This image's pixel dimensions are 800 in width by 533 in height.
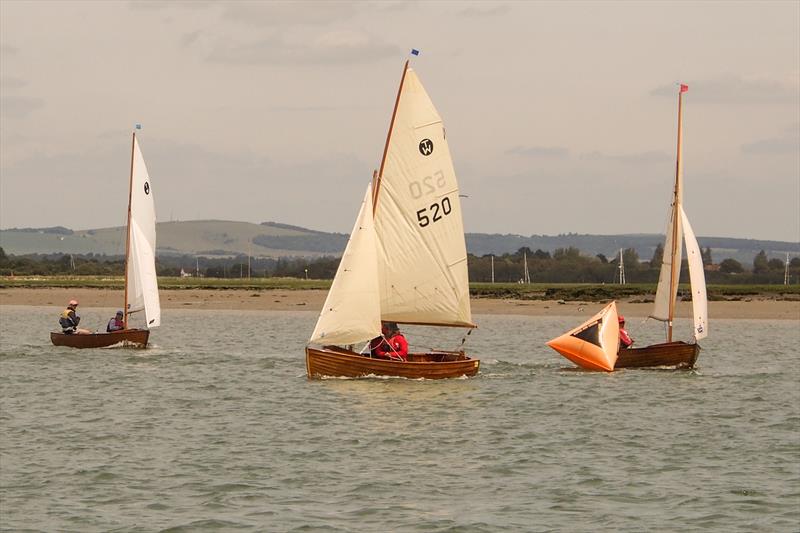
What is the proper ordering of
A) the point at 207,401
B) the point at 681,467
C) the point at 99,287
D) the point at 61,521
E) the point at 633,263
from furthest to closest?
1. the point at 633,263
2. the point at 99,287
3. the point at 207,401
4. the point at 681,467
5. the point at 61,521

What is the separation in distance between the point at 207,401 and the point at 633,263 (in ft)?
471

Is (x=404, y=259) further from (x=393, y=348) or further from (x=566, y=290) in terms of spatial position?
(x=566, y=290)

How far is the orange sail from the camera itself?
46000mm

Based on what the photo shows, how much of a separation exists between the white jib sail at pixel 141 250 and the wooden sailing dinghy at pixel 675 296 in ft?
64.1

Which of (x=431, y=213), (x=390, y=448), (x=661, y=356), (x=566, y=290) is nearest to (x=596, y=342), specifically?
(x=661, y=356)

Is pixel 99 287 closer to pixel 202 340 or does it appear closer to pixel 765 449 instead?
pixel 202 340

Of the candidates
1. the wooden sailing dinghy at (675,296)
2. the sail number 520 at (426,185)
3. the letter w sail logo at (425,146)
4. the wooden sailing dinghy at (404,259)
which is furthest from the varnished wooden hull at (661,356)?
the letter w sail logo at (425,146)

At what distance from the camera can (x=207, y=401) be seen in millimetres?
38750

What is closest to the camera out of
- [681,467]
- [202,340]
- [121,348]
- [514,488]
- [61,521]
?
[61,521]

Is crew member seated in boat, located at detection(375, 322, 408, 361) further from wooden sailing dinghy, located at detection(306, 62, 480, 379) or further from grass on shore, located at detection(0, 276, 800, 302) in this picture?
grass on shore, located at detection(0, 276, 800, 302)

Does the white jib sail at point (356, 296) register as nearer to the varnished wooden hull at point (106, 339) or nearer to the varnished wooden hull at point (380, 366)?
the varnished wooden hull at point (380, 366)

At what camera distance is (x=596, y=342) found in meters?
46.6

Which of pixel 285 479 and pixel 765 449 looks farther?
pixel 765 449

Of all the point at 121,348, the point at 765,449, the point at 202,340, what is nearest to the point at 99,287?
the point at 202,340
